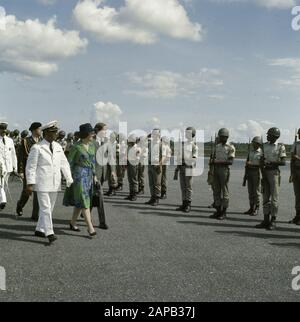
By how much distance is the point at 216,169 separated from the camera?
10.7 m

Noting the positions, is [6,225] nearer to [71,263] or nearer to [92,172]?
[92,172]

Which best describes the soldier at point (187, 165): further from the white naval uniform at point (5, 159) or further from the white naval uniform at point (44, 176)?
the white naval uniform at point (44, 176)

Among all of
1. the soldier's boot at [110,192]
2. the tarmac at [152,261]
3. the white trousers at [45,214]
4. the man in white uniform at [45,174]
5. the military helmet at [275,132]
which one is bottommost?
the tarmac at [152,261]

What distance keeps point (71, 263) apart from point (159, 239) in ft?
7.23

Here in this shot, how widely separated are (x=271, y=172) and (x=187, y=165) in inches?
107

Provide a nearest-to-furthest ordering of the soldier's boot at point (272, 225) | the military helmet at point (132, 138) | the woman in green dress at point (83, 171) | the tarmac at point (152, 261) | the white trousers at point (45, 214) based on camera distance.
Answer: the tarmac at point (152, 261), the white trousers at point (45, 214), the woman in green dress at point (83, 171), the soldier's boot at point (272, 225), the military helmet at point (132, 138)

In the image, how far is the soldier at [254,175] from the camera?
11.4 metres

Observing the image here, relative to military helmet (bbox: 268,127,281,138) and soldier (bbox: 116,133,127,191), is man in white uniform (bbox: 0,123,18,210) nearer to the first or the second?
soldier (bbox: 116,133,127,191)

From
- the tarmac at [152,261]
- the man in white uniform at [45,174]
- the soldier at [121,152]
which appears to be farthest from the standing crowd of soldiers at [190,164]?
the soldier at [121,152]

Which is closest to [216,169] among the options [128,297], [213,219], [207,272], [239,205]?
[213,219]

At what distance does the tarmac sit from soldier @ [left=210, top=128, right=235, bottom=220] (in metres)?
0.48

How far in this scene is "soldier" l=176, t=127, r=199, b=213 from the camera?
1148 cm

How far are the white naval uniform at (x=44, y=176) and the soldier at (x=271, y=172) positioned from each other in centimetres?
457
